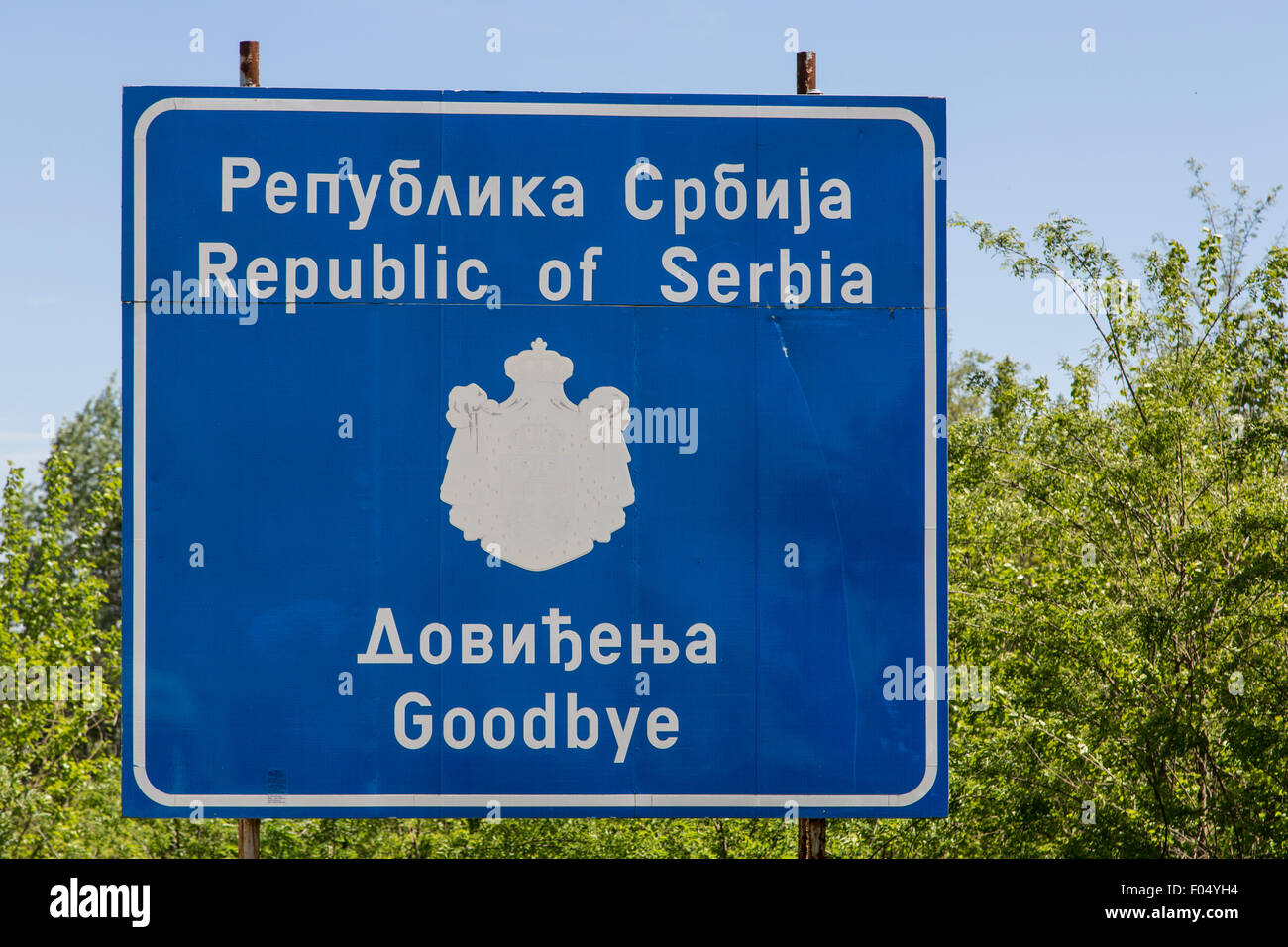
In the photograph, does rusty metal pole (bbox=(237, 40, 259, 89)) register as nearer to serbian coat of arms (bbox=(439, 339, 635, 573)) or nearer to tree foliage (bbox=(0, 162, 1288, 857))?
serbian coat of arms (bbox=(439, 339, 635, 573))

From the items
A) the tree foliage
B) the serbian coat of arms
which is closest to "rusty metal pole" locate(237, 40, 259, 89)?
the serbian coat of arms

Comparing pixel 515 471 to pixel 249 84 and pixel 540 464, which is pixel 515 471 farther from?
pixel 249 84

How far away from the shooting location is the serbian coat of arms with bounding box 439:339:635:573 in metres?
5.46

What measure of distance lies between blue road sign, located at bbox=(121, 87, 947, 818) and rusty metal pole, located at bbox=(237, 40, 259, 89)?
11 cm

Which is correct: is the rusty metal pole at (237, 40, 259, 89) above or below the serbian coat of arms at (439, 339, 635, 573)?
above

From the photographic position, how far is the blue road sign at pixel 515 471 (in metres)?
5.40

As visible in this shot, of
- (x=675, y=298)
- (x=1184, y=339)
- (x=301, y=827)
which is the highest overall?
(x=1184, y=339)

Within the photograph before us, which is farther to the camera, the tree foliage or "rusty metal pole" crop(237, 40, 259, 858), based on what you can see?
the tree foliage

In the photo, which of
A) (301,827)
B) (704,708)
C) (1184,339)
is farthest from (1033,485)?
(301,827)

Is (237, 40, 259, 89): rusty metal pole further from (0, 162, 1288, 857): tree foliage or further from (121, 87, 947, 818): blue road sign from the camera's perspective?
(0, 162, 1288, 857): tree foliage

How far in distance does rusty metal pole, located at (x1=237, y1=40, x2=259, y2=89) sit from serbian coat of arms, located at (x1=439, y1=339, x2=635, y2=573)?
6.14 ft
